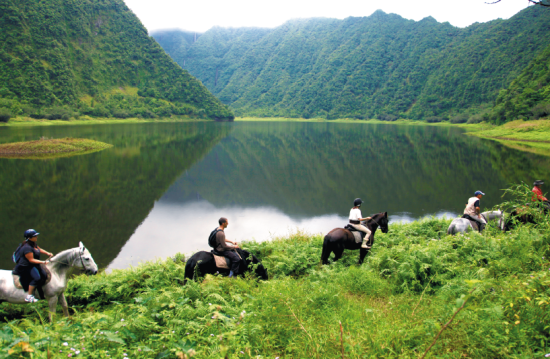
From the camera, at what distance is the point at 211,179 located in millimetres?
24125

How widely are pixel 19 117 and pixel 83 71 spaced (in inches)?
2097

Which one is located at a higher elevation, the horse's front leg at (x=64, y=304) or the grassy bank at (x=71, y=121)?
the grassy bank at (x=71, y=121)

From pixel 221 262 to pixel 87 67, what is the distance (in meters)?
144

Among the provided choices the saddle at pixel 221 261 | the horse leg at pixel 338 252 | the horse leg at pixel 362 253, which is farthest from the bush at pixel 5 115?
the horse leg at pixel 362 253

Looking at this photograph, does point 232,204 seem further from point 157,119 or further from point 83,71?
point 83,71

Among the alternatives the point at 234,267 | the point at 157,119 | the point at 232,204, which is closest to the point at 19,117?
the point at 157,119

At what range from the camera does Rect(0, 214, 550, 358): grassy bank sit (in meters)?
3.73

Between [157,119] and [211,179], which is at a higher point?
[157,119]

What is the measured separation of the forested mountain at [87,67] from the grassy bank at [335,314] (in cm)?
9398

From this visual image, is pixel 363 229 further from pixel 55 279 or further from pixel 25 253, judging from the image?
pixel 25 253

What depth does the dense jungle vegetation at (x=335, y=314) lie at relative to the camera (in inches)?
147

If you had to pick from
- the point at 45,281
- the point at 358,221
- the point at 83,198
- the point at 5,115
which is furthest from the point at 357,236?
the point at 5,115

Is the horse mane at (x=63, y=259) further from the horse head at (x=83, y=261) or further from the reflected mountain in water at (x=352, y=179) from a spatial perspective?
the reflected mountain in water at (x=352, y=179)

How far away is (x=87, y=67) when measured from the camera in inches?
4835
